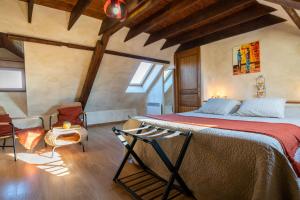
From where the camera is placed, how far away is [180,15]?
131 inches

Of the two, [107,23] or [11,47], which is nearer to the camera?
[107,23]

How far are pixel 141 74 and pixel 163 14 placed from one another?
10.4ft

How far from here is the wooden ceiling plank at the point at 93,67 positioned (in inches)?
142

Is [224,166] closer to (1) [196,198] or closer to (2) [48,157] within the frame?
(1) [196,198]

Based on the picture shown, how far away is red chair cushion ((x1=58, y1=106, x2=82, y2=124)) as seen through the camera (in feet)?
13.2

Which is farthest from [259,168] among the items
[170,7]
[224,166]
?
[170,7]

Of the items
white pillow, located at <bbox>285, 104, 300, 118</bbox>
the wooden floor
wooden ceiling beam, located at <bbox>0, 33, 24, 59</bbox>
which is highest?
wooden ceiling beam, located at <bbox>0, 33, 24, 59</bbox>

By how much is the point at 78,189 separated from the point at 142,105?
15.5 ft

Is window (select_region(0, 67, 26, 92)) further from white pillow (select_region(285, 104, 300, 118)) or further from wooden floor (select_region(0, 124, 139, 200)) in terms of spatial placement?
white pillow (select_region(285, 104, 300, 118))

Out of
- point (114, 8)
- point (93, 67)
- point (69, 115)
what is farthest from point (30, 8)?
point (69, 115)

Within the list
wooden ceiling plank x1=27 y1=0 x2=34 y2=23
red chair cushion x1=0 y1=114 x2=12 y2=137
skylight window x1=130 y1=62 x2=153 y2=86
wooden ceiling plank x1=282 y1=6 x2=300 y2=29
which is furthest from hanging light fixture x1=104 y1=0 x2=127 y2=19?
skylight window x1=130 y1=62 x2=153 y2=86

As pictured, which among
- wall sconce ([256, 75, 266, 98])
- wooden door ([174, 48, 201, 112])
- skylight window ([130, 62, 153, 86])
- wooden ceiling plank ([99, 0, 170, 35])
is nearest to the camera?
wooden ceiling plank ([99, 0, 170, 35])

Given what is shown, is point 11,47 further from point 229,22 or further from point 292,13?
point 292,13

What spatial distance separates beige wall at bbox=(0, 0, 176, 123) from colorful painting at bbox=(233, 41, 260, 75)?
1824 millimetres
